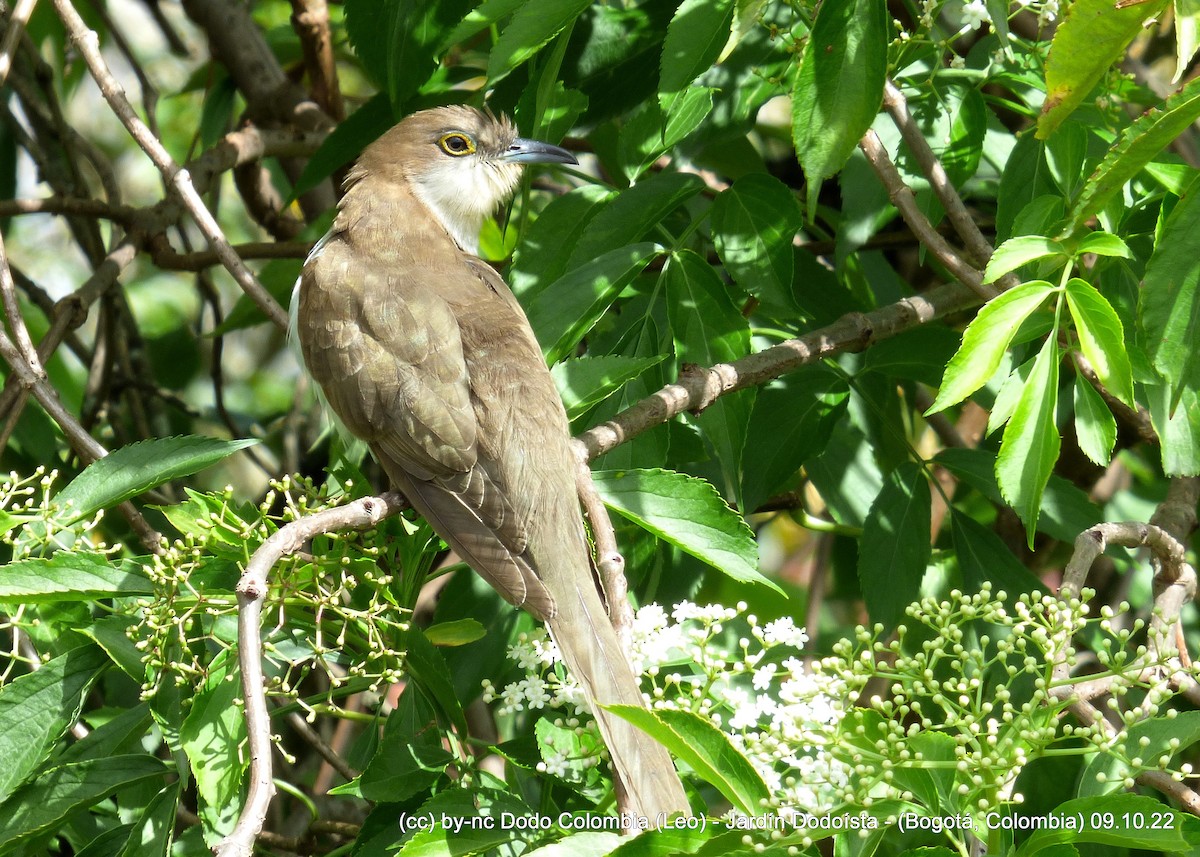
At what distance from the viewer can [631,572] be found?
3094 mm

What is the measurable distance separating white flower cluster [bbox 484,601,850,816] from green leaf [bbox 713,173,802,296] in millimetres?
966

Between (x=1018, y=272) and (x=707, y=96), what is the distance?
0.85 metres

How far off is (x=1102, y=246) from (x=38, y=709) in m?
2.26

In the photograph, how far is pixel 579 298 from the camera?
284 cm

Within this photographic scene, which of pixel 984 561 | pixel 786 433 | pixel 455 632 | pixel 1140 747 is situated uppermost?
pixel 1140 747

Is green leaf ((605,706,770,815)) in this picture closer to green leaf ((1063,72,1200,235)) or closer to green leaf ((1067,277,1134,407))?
green leaf ((1067,277,1134,407))

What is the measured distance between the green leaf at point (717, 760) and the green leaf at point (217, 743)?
0.96 meters

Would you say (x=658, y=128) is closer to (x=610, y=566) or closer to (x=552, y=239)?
(x=552, y=239)

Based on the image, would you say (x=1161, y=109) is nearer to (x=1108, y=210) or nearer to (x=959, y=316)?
(x=1108, y=210)

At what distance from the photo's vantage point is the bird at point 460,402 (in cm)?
279

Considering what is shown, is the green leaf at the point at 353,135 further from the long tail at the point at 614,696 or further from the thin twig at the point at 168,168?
the long tail at the point at 614,696

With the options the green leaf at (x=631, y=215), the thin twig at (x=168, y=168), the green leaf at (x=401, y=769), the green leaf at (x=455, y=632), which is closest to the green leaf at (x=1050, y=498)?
the green leaf at (x=631, y=215)

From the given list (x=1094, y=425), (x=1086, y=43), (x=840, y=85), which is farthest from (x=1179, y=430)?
(x=840, y=85)

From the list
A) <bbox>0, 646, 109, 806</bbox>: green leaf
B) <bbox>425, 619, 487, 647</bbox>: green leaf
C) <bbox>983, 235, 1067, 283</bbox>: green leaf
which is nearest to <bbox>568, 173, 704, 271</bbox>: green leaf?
<bbox>425, 619, 487, 647</bbox>: green leaf
